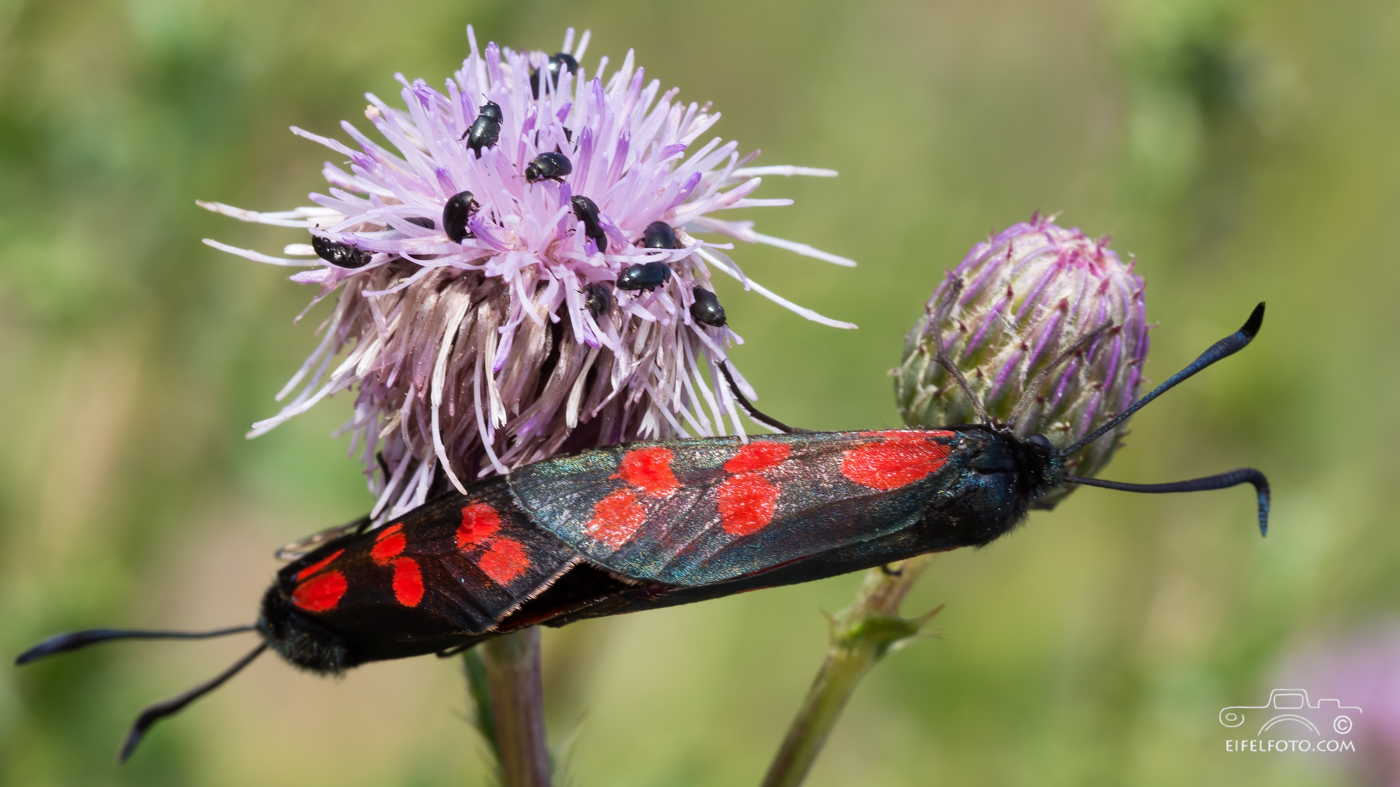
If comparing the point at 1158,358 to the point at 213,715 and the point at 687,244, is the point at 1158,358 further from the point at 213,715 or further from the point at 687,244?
the point at 213,715

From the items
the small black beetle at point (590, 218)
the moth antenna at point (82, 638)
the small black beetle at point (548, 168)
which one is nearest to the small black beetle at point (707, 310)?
the small black beetle at point (590, 218)

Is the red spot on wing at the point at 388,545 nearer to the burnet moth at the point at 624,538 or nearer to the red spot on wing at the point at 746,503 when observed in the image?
the burnet moth at the point at 624,538

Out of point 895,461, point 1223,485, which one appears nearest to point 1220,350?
point 1223,485

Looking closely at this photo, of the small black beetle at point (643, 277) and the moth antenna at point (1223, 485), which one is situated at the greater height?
the moth antenna at point (1223, 485)

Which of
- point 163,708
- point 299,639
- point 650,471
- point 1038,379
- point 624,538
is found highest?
point 1038,379

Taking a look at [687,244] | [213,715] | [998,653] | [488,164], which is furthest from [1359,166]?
[213,715]

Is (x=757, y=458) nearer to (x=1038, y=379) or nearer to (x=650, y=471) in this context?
(x=650, y=471)

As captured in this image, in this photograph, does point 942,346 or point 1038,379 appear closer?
point 1038,379
